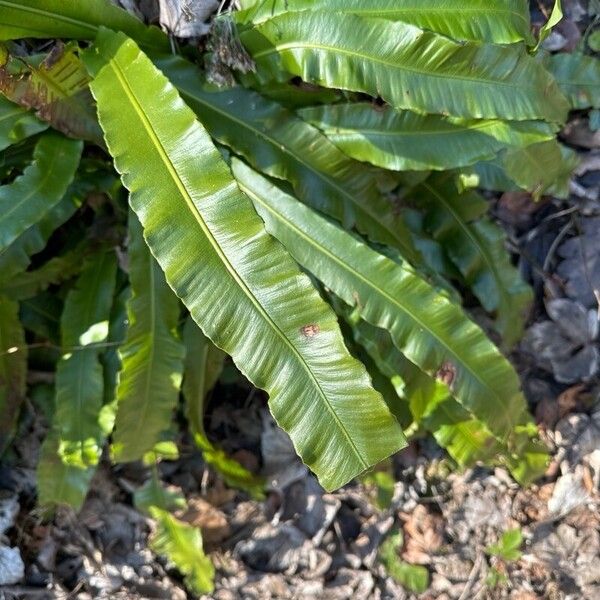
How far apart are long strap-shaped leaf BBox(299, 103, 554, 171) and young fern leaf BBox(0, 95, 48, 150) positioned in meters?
0.56

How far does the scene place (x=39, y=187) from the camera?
1317 mm

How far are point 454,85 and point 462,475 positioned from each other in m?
1.04

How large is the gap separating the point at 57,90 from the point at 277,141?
0.45m

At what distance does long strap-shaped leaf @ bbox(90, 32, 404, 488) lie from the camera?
105 cm

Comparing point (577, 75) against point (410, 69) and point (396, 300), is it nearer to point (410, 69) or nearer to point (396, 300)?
point (410, 69)

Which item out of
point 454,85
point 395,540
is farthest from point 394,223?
point 395,540

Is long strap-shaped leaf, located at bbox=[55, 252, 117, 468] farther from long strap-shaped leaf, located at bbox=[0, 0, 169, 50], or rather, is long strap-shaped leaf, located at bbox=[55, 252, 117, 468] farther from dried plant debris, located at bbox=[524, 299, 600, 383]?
dried plant debris, located at bbox=[524, 299, 600, 383]

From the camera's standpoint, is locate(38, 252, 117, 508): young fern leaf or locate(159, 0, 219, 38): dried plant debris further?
locate(38, 252, 117, 508): young fern leaf

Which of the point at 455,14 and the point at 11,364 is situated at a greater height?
the point at 455,14

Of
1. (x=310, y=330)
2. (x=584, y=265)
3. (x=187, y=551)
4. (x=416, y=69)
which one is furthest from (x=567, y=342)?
(x=187, y=551)

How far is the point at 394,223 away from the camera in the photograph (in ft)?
4.92

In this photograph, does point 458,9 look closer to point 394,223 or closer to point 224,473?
point 394,223

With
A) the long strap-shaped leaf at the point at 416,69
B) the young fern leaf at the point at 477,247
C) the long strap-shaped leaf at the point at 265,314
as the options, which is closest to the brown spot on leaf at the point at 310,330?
the long strap-shaped leaf at the point at 265,314

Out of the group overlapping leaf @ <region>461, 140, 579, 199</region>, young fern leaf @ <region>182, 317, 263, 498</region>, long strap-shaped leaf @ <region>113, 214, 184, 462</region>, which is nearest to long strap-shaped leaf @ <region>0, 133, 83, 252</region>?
long strap-shaped leaf @ <region>113, 214, 184, 462</region>
